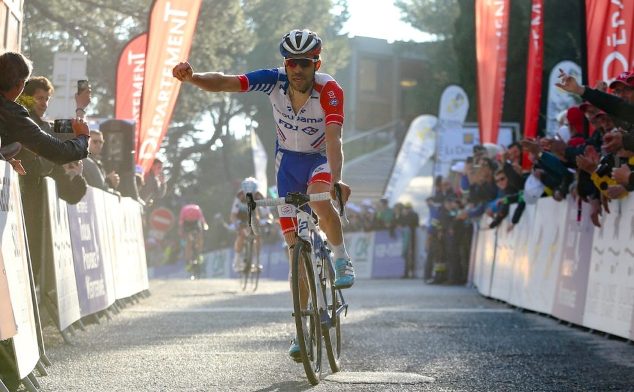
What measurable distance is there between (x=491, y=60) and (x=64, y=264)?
14.1 meters

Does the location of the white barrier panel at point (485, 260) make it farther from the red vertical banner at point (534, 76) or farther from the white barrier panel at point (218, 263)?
the white barrier panel at point (218, 263)

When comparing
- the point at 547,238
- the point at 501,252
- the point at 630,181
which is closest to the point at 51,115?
the point at 501,252

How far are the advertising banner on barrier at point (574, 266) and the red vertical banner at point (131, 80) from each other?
11834 millimetres

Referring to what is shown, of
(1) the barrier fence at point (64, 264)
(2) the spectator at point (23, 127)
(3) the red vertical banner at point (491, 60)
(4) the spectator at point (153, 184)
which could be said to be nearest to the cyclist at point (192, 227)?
(4) the spectator at point (153, 184)

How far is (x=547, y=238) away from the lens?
14.7 m

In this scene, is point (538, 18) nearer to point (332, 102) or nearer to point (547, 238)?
point (547, 238)

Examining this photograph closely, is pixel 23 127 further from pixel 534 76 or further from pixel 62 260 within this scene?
pixel 534 76

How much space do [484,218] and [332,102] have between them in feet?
41.5

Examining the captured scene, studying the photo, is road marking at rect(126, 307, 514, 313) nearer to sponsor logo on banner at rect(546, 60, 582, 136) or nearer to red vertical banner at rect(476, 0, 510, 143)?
red vertical banner at rect(476, 0, 510, 143)

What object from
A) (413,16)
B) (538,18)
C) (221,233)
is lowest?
(221,233)

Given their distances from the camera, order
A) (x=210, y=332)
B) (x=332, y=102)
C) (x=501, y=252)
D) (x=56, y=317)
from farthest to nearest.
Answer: (x=501, y=252)
(x=210, y=332)
(x=56, y=317)
(x=332, y=102)

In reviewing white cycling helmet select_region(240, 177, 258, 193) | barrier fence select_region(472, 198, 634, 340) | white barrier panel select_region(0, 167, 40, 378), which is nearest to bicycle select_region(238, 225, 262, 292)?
white cycling helmet select_region(240, 177, 258, 193)

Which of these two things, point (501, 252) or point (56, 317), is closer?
point (56, 317)

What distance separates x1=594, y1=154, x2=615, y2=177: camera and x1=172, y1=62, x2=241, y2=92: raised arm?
4452 mm
